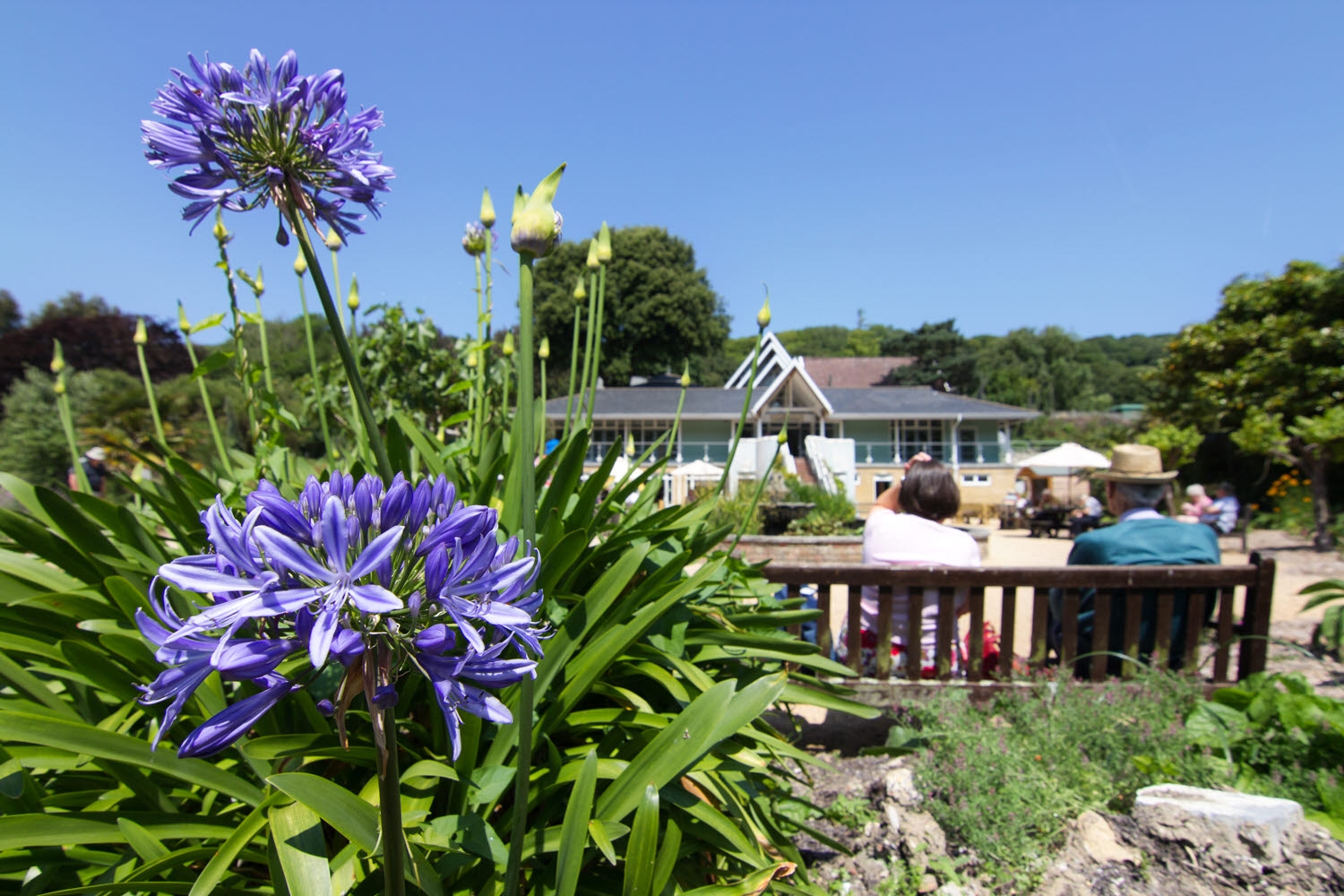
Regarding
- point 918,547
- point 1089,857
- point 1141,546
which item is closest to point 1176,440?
point 1141,546

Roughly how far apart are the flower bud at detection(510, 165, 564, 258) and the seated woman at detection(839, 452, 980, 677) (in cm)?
251

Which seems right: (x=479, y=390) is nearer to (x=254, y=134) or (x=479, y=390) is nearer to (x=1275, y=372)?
(x=254, y=134)

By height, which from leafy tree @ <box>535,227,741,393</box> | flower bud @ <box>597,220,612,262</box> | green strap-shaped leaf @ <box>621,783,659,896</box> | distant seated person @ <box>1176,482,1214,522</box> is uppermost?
leafy tree @ <box>535,227,741,393</box>

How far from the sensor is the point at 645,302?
105ft

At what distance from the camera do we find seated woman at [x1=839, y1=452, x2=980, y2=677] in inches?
124

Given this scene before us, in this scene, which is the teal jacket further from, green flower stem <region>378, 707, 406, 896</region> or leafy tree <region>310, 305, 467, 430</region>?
leafy tree <region>310, 305, 467, 430</region>

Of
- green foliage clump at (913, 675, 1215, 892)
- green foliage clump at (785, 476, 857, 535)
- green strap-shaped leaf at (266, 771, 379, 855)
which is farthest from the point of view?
green foliage clump at (785, 476, 857, 535)

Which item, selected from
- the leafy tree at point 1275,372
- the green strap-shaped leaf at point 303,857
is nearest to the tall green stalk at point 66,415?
the green strap-shaped leaf at point 303,857

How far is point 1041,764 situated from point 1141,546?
156 cm

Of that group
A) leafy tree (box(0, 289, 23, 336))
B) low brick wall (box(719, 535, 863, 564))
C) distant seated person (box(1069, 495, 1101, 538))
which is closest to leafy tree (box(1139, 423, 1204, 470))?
distant seated person (box(1069, 495, 1101, 538))

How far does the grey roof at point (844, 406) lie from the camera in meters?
21.7

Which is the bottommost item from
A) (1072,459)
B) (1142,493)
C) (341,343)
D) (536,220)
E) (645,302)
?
(1072,459)

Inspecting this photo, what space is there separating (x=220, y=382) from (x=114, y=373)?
2.98 metres

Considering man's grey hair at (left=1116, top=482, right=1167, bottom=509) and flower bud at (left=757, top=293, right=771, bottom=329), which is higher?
flower bud at (left=757, top=293, right=771, bottom=329)
